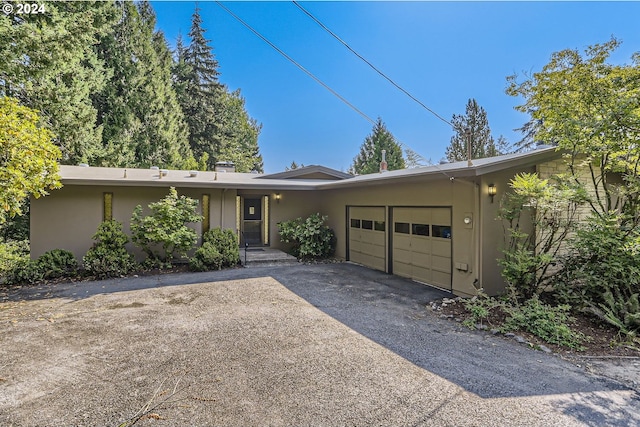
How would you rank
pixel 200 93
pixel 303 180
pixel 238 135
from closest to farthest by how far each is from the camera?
1. pixel 303 180
2. pixel 200 93
3. pixel 238 135

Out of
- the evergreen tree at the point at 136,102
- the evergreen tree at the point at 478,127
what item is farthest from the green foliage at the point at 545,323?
the evergreen tree at the point at 478,127

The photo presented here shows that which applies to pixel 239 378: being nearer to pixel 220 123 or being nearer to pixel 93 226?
pixel 93 226

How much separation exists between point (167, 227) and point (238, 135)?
2191 centimetres

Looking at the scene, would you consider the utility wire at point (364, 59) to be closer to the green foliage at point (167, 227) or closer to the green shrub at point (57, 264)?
the green foliage at point (167, 227)

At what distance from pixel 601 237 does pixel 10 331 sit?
8.94 meters

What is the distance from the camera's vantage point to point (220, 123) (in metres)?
25.5

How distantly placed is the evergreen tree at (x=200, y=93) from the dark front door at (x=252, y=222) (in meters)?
15.1

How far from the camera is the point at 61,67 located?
12.1 metres

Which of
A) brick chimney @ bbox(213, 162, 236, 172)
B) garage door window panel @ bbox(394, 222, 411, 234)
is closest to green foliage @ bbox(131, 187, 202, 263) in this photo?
brick chimney @ bbox(213, 162, 236, 172)

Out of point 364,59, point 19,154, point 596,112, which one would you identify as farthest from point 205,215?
point 596,112

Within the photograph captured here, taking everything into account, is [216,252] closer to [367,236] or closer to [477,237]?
[367,236]

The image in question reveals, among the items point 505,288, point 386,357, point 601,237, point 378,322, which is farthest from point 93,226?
point 601,237

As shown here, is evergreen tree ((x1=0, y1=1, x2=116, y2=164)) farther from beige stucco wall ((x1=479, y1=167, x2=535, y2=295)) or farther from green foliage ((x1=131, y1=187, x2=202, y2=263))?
beige stucco wall ((x1=479, y1=167, x2=535, y2=295))

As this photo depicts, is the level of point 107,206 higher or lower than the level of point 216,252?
higher
